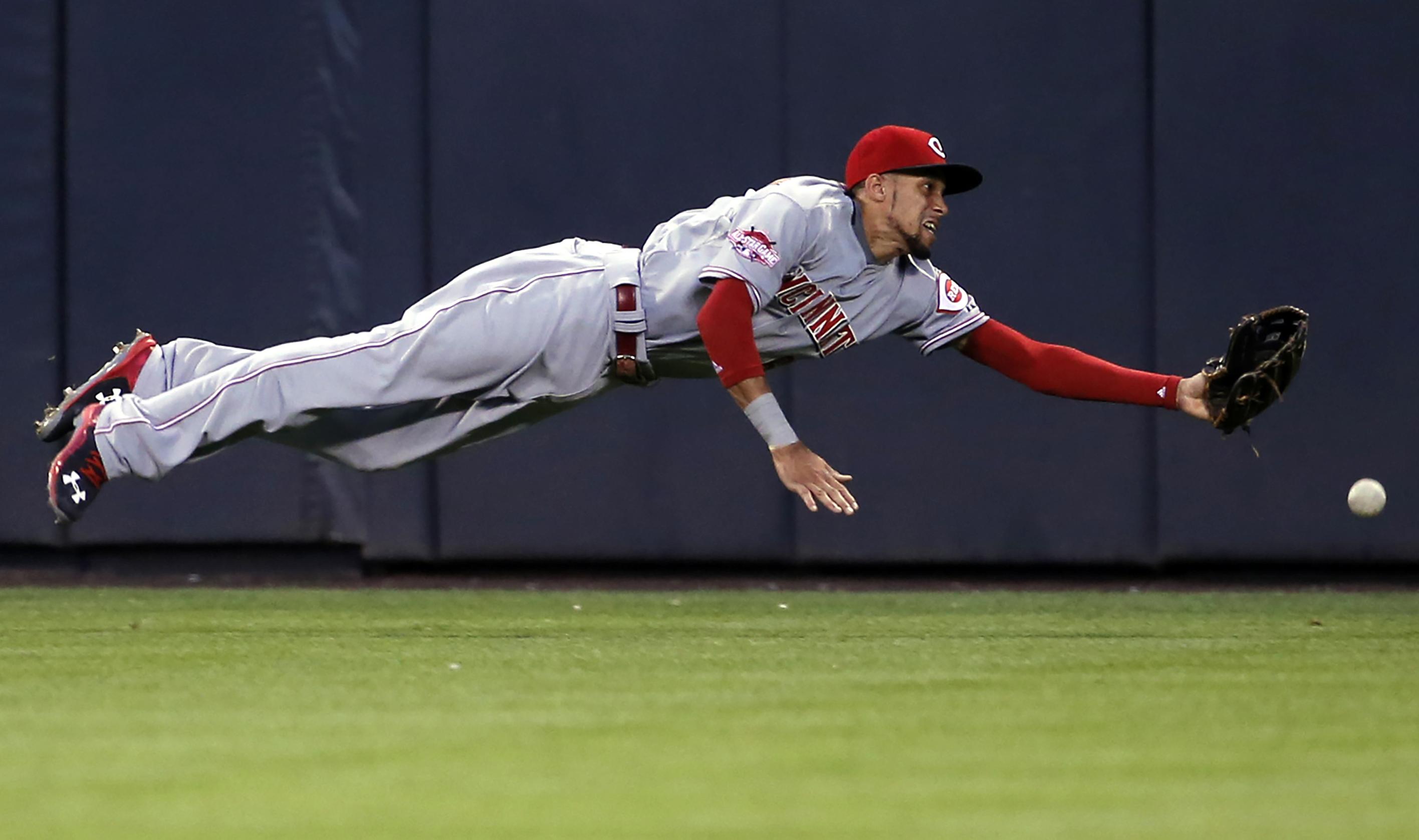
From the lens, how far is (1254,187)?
7.10 metres

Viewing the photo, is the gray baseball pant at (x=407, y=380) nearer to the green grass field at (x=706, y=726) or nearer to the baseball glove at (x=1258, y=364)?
the green grass field at (x=706, y=726)

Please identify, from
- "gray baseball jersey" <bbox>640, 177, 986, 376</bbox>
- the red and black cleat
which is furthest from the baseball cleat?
"gray baseball jersey" <bbox>640, 177, 986, 376</bbox>

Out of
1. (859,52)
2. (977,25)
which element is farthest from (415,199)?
(977,25)

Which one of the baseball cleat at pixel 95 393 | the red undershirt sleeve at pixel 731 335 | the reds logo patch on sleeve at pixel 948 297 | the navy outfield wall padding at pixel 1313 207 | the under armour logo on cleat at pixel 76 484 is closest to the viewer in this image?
the red undershirt sleeve at pixel 731 335

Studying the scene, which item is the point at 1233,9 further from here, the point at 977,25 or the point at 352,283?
the point at 352,283

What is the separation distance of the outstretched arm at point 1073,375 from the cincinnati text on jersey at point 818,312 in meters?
0.41

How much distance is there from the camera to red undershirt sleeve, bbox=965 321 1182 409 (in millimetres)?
4832

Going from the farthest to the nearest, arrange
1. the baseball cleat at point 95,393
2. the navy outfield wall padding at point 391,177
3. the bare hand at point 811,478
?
the navy outfield wall padding at point 391,177
the baseball cleat at point 95,393
the bare hand at point 811,478

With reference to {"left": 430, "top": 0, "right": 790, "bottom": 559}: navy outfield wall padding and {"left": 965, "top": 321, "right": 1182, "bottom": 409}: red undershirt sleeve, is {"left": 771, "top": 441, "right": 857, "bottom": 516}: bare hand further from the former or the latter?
{"left": 430, "top": 0, "right": 790, "bottom": 559}: navy outfield wall padding

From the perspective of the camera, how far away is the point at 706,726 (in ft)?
10.9

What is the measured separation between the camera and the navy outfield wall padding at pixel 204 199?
736 cm

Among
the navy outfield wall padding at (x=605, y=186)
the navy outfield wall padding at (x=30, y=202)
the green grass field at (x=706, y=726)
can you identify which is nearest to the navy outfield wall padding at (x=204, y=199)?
the navy outfield wall padding at (x=30, y=202)

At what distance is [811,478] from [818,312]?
72 centimetres

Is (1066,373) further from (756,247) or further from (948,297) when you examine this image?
(756,247)
